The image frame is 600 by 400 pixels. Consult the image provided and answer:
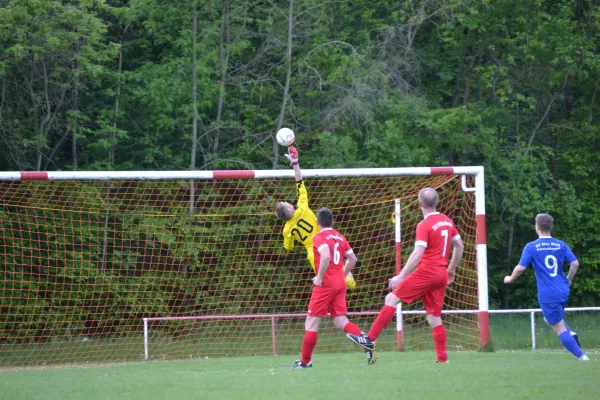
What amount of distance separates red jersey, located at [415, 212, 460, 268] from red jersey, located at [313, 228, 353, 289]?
0.97 meters

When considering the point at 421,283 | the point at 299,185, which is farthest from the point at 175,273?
the point at 421,283

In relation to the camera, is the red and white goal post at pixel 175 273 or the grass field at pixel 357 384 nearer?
the grass field at pixel 357 384

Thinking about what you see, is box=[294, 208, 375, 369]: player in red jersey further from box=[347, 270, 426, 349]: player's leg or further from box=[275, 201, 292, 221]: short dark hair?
box=[275, 201, 292, 221]: short dark hair

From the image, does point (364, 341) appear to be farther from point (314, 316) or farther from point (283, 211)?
point (283, 211)

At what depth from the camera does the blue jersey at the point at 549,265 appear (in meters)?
9.20

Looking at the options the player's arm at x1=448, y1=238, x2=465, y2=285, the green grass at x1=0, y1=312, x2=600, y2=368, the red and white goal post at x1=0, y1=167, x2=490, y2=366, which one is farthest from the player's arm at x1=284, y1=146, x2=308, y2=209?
the green grass at x1=0, y1=312, x2=600, y2=368

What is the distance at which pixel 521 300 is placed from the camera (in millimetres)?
26016

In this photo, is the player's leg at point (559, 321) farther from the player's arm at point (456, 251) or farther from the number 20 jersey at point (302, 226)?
the number 20 jersey at point (302, 226)

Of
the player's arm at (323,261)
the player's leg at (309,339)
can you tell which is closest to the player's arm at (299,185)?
the player's arm at (323,261)

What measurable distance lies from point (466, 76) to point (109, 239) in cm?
1380

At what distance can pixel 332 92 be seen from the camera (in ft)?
75.9

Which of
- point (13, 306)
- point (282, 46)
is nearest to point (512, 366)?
point (13, 306)

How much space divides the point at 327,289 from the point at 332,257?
34cm

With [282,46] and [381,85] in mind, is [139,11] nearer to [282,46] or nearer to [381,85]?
[282,46]
